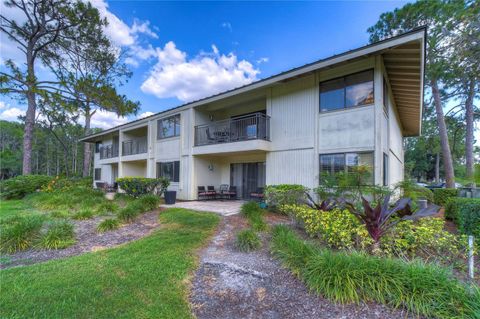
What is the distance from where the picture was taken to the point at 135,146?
61.6ft

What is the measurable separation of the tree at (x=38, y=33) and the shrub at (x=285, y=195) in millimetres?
13600

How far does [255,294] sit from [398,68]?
1011cm

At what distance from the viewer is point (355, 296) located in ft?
10.5

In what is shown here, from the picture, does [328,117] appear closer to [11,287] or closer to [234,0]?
[234,0]

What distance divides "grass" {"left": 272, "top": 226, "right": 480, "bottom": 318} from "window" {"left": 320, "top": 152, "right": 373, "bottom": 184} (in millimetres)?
5439

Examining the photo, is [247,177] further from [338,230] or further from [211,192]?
[338,230]

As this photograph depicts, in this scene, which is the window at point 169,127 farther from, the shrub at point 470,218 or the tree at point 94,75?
the shrub at point 470,218

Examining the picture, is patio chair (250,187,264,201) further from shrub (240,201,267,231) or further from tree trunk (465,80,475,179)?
tree trunk (465,80,475,179)

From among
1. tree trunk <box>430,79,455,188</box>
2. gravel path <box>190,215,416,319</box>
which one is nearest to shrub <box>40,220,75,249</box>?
gravel path <box>190,215,416,319</box>

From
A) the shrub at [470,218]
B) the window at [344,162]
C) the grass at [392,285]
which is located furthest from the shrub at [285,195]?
the grass at [392,285]

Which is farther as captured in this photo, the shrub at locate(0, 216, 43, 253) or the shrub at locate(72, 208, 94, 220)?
the shrub at locate(72, 208, 94, 220)

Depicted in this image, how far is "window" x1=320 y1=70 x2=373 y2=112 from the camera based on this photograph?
8.57 meters

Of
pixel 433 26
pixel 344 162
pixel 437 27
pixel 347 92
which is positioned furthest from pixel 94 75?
pixel 433 26

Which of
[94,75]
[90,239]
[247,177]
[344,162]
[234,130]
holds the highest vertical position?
[94,75]
